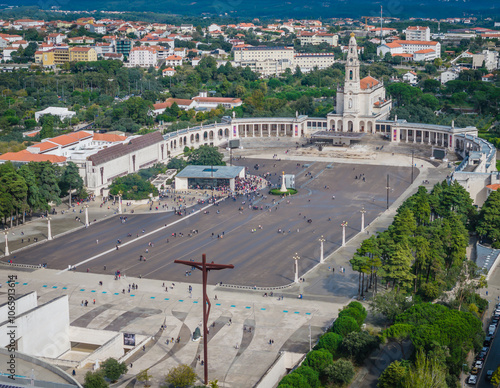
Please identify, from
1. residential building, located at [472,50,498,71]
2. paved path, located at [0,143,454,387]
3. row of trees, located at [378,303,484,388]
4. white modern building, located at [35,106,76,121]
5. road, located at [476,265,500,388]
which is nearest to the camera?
row of trees, located at [378,303,484,388]

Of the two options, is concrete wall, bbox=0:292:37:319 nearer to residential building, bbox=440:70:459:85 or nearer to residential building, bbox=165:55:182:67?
residential building, bbox=440:70:459:85

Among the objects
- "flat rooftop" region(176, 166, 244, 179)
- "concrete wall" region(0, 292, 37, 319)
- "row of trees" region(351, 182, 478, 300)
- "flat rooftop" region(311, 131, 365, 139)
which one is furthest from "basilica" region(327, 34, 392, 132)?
"concrete wall" region(0, 292, 37, 319)

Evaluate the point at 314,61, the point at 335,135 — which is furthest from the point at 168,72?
the point at 335,135

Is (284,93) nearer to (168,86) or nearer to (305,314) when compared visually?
(168,86)

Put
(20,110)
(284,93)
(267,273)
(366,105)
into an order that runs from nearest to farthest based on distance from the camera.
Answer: (267,273), (366,105), (20,110), (284,93)

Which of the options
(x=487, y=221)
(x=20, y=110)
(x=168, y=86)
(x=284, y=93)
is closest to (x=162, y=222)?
(x=487, y=221)

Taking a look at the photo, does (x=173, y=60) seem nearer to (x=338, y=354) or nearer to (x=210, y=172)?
(x=210, y=172)
